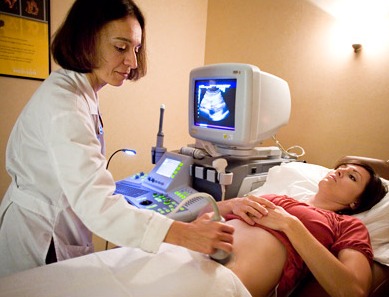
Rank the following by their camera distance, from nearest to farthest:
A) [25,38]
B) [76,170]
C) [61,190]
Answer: [76,170], [61,190], [25,38]

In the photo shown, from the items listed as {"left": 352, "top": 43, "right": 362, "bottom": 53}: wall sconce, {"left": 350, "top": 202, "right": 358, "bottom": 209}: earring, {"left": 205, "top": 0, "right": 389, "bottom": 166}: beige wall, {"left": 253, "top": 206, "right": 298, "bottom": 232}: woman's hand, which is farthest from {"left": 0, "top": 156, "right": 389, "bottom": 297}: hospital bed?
{"left": 352, "top": 43, "right": 362, "bottom": 53}: wall sconce

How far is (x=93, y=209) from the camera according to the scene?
764mm

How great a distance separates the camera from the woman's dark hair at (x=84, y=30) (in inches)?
36.5

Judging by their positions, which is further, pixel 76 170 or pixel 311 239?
pixel 311 239

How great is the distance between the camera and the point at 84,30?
3.06ft

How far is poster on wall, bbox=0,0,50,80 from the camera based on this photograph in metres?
1.88

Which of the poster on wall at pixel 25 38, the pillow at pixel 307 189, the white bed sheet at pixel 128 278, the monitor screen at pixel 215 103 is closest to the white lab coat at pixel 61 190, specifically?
the white bed sheet at pixel 128 278

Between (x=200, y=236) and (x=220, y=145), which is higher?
(x=220, y=145)

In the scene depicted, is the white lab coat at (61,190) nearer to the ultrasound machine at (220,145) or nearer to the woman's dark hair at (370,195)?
the ultrasound machine at (220,145)

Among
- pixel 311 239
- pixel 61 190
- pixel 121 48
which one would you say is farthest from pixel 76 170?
pixel 311 239

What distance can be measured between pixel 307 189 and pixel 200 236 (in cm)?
100

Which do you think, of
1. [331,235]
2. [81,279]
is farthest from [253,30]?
[81,279]

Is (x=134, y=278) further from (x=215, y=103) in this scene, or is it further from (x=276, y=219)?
(x=215, y=103)

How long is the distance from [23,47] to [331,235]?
2.18 metres
